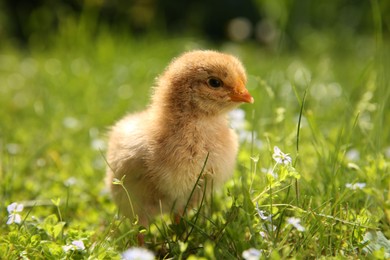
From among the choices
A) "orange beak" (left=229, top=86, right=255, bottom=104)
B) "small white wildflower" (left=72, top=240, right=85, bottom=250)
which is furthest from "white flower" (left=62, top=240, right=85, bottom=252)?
"orange beak" (left=229, top=86, right=255, bottom=104)

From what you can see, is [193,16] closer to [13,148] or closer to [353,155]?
[13,148]

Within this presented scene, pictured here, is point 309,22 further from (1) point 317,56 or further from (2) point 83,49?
(2) point 83,49

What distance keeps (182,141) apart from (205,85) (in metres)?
0.26

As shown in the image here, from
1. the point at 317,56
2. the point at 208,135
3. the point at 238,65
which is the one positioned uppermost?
the point at 238,65

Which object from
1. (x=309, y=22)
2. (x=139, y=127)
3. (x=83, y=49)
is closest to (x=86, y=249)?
(x=139, y=127)

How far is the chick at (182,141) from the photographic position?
7.18 ft

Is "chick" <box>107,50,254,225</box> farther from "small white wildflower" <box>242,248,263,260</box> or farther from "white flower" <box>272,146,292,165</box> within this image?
"small white wildflower" <box>242,248,263,260</box>

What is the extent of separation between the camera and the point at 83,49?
5.50m

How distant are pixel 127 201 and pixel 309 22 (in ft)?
17.3

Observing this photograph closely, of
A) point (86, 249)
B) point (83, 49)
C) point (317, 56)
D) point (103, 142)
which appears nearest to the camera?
point (86, 249)

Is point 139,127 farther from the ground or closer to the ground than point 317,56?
farther from the ground

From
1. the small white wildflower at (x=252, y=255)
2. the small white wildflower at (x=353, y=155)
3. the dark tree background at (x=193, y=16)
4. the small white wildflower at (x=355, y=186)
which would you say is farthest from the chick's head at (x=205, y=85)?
the dark tree background at (x=193, y=16)

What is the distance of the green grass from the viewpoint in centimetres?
196

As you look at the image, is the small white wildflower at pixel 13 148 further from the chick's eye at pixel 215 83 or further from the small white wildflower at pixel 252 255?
the small white wildflower at pixel 252 255
